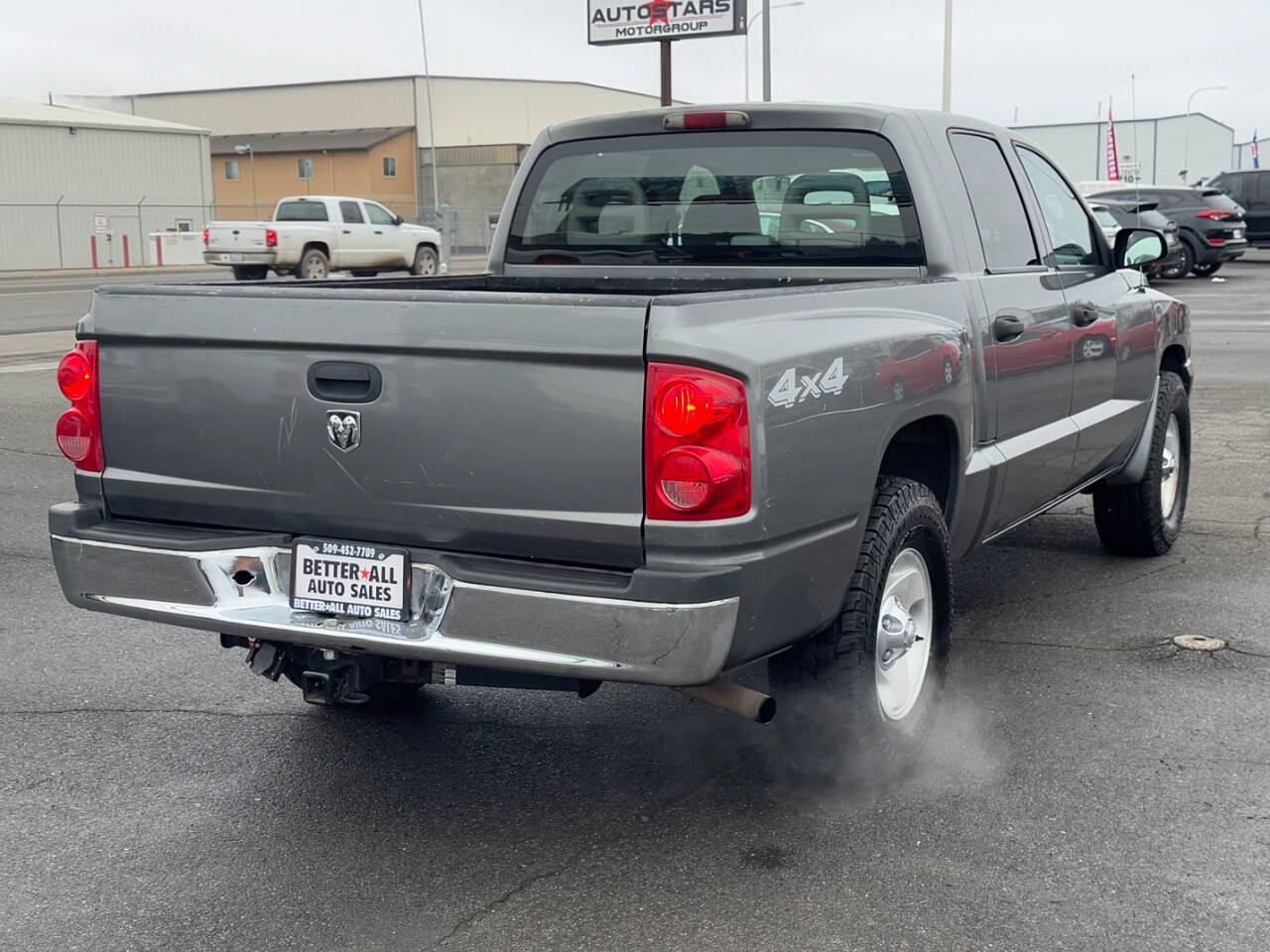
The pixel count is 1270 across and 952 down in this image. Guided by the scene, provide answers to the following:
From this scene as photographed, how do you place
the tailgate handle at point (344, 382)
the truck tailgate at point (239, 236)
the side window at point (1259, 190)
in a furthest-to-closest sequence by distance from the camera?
the side window at point (1259, 190) → the truck tailgate at point (239, 236) → the tailgate handle at point (344, 382)

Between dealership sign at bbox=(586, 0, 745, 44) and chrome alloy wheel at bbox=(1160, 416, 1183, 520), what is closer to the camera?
chrome alloy wheel at bbox=(1160, 416, 1183, 520)

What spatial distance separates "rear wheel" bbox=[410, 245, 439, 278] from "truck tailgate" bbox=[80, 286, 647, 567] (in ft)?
96.8

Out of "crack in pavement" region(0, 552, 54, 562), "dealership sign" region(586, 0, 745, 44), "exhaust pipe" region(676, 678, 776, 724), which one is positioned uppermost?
"dealership sign" region(586, 0, 745, 44)

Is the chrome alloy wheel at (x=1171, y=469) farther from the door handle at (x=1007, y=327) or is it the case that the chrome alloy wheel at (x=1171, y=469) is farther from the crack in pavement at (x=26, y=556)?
the crack in pavement at (x=26, y=556)

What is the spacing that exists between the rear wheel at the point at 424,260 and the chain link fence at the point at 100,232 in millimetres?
5179

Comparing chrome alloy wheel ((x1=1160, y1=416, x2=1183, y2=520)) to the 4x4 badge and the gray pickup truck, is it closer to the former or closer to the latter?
the gray pickup truck

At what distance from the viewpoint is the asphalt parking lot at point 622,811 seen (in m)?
3.30

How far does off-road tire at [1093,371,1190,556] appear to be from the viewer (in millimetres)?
6336

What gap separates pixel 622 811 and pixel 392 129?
65.7 meters

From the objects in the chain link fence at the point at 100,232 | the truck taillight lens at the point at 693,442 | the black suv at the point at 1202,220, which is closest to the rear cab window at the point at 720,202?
the truck taillight lens at the point at 693,442

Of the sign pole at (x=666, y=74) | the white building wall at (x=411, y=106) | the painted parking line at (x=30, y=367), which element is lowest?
the painted parking line at (x=30, y=367)

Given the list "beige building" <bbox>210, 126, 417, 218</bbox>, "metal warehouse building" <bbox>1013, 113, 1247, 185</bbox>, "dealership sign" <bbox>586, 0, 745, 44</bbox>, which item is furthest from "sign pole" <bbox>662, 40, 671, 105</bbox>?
"metal warehouse building" <bbox>1013, 113, 1247, 185</bbox>

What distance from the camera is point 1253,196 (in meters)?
33.7

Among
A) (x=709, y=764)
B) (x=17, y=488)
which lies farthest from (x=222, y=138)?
(x=709, y=764)
